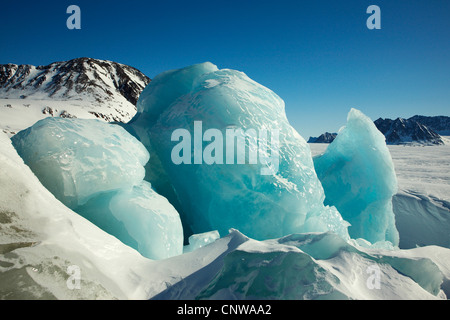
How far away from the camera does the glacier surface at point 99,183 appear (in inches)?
90.1

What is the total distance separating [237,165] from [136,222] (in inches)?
50.6

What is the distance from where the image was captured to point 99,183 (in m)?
2.44

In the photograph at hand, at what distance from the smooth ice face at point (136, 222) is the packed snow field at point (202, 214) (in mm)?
12

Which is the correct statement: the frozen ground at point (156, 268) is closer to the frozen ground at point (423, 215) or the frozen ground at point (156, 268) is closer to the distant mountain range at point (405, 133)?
the frozen ground at point (423, 215)

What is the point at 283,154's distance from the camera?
3.30 m

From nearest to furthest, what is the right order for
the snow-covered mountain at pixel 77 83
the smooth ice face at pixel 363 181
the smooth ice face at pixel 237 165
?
the smooth ice face at pixel 237 165 → the smooth ice face at pixel 363 181 → the snow-covered mountain at pixel 77 83

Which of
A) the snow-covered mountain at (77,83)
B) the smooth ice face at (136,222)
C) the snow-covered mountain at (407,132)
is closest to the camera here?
the smooth ice face at (136,222)

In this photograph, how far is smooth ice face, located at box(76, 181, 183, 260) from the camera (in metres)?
2.38

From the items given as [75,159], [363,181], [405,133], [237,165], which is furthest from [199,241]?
[405,133]

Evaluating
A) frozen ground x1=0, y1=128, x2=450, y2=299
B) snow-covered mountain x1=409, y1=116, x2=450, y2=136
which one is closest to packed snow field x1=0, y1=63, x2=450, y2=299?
frozen ground x1=0, y1=128, x2=450, y2=299

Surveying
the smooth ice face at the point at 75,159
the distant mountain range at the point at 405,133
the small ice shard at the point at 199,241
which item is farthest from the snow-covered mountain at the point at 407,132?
the smooth ice face at the point at 75,159

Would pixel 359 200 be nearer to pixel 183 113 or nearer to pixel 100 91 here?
pixel 183 113

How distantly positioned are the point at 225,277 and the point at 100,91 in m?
52.4

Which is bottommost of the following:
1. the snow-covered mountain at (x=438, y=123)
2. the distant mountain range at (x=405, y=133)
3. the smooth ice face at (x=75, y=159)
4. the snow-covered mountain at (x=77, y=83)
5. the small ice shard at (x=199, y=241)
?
the small ice shard at (x=199, y=241)
